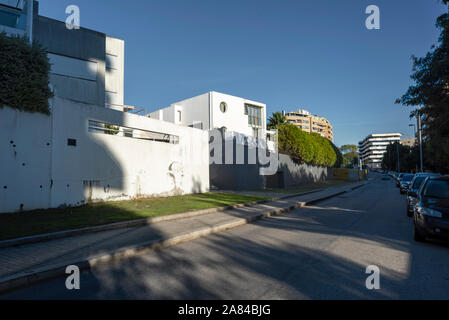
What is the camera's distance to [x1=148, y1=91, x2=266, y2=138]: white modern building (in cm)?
3681

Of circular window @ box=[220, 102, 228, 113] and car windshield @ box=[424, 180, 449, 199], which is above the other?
circular window @ box=[220, 102, 228, 113]

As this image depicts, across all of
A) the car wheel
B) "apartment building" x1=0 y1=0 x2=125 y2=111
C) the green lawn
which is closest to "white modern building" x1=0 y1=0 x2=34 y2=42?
"apartment building" x1=0 y1=0 x2=125 y2=111

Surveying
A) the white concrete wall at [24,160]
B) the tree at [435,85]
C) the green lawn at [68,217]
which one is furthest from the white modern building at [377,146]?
the white concrete wall at [24,160]

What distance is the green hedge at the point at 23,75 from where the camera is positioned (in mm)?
8547

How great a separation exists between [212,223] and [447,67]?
10928 mm

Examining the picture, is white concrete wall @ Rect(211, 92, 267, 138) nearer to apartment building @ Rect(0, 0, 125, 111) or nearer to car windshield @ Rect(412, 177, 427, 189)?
apartment building @ Rect(0, 0, 125, 111)

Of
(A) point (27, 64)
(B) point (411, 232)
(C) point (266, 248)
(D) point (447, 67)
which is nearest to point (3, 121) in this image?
Answer: (A) point (27, 64)

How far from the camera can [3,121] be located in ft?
28.2

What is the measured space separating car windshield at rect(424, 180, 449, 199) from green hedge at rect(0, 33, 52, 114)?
1183 centimetres

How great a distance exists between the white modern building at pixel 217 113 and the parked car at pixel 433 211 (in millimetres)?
29503

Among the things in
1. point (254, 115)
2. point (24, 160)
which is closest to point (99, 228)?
point (24, 160)

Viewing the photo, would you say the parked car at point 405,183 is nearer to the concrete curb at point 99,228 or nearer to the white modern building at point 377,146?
the concrete curb at point 99,228

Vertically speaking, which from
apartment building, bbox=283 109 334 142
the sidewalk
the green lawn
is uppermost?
apartment building, bbox=283 109 334 142
